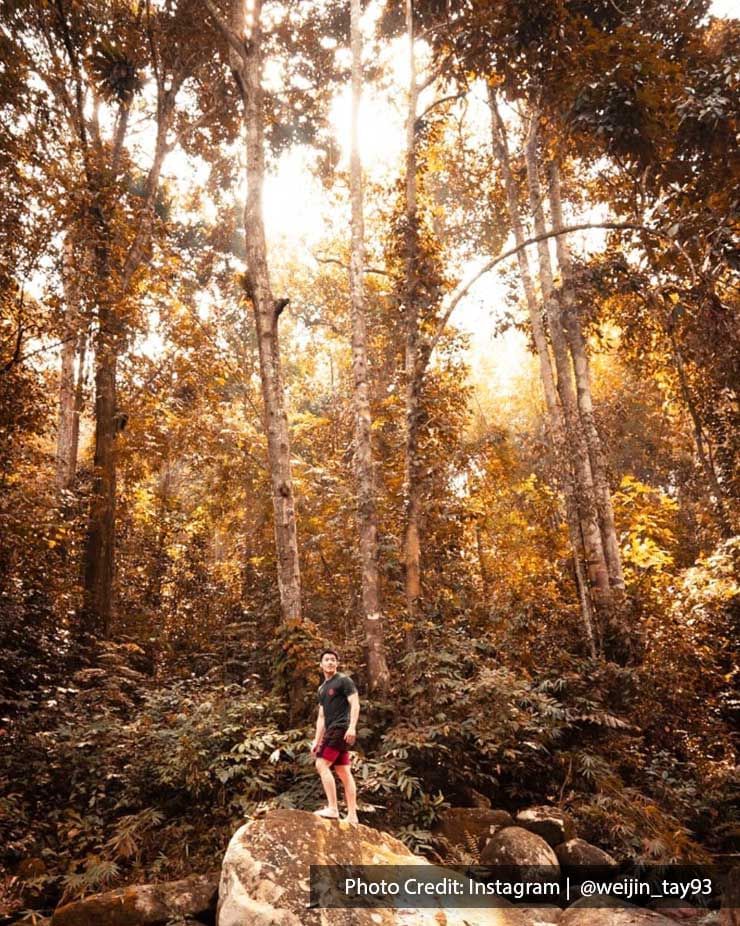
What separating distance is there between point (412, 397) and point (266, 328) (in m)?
2.50

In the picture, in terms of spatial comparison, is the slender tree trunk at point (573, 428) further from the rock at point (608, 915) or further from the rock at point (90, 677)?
the rock at point (90, 677)

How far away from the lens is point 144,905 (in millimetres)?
4805

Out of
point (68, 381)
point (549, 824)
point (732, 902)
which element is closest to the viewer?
point (732, 902)

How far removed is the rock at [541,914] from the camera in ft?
17.1

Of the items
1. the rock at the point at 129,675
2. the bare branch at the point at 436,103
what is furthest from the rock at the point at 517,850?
the bare branch at the point at 436,103

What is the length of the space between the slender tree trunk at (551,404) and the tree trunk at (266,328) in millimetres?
4374

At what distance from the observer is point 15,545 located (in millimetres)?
8789

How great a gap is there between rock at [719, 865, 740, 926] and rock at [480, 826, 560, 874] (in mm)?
1616

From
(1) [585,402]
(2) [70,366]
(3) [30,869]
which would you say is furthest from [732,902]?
(2) [70,366]

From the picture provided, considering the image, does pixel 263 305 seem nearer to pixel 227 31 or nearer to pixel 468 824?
pixel 227 31

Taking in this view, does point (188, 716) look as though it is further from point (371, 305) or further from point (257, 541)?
point (371, 305)

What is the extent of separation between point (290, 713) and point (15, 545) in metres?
4.77

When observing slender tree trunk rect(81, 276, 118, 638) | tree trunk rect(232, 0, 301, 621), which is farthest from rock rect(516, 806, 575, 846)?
slender tree trunk rect(81, 276, 118, 638)

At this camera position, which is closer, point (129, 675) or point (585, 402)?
point (129, 675)
